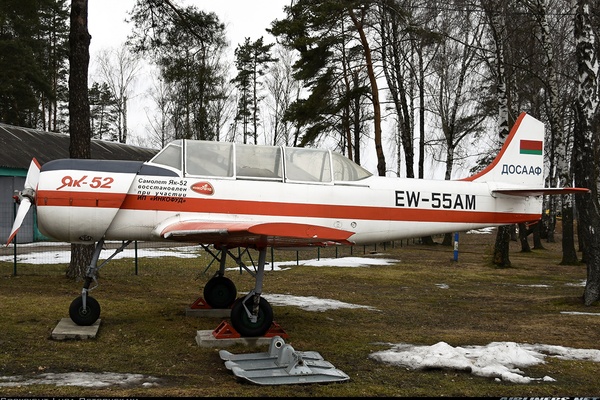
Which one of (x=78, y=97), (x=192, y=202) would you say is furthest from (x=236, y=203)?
(x=78, y=97)

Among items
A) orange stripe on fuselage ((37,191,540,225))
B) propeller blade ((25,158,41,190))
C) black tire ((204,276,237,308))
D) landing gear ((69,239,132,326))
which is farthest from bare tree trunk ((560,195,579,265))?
propeller blade ((25,158,41,190))

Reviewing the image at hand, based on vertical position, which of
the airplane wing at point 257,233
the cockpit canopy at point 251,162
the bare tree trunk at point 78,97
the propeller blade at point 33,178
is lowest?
the airplane wing at point 257,233

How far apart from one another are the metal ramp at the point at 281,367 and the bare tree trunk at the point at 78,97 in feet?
24.2

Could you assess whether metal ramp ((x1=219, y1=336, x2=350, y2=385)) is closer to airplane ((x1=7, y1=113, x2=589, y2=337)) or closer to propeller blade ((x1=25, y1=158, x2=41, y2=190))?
airplane ((x1=7, y1=113, x2=589, y2=337))

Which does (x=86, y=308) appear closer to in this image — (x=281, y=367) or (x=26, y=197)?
(x=26, y=197)

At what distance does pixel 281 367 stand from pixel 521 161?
6.68 meters

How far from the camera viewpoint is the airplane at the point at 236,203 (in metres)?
7.42

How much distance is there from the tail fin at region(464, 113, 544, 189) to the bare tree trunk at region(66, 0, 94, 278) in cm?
861

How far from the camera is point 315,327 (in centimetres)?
852

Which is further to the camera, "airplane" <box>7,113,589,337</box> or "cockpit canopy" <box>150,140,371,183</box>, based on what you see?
"cockpit canopy" <box>150,140,371,183</box>

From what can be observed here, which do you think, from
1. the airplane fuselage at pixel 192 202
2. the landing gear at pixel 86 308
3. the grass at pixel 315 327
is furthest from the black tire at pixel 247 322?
the landing gear at pixel 86 308

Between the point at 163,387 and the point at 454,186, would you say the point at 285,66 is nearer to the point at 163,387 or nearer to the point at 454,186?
the point at 454,186

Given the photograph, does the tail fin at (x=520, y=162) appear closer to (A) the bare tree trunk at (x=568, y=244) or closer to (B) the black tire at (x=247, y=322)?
(B) the black tire at (x=247, y=322)

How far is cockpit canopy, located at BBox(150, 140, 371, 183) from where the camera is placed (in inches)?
317
